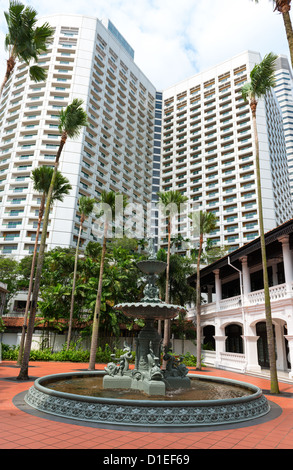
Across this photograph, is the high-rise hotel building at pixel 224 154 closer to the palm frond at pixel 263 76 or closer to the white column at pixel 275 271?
the white column at pixel 275 271

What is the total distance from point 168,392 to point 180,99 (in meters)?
85.5

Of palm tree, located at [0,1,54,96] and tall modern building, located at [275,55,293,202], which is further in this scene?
tall modern building, located at [275,55,293,202]

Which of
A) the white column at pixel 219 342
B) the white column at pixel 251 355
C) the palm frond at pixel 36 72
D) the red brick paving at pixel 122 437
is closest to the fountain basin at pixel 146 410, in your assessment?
the red brick paving at pixel 122 437

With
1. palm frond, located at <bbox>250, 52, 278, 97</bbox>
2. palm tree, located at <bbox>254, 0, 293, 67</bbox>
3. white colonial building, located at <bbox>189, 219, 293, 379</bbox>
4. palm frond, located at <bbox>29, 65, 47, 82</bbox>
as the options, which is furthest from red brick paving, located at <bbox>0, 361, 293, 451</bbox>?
palm frond, located at <bbox>250, 52, 278, 97</bbox>

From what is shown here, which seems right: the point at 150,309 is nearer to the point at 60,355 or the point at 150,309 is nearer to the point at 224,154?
the point at 60,355

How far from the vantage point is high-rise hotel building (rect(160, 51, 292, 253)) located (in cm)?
5938

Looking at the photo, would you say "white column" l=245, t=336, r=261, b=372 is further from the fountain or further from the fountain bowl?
the fountain bowl

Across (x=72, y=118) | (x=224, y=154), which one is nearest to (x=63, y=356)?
(x=72, y=118)

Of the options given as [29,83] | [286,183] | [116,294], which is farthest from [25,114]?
[286,183]

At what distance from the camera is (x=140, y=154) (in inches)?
2987

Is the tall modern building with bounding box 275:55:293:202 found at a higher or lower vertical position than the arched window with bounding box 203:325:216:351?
higher

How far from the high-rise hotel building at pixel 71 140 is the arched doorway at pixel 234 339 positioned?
30.7 meters

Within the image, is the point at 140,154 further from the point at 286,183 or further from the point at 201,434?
the point at 201,434

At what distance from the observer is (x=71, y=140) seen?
53.9 meters
